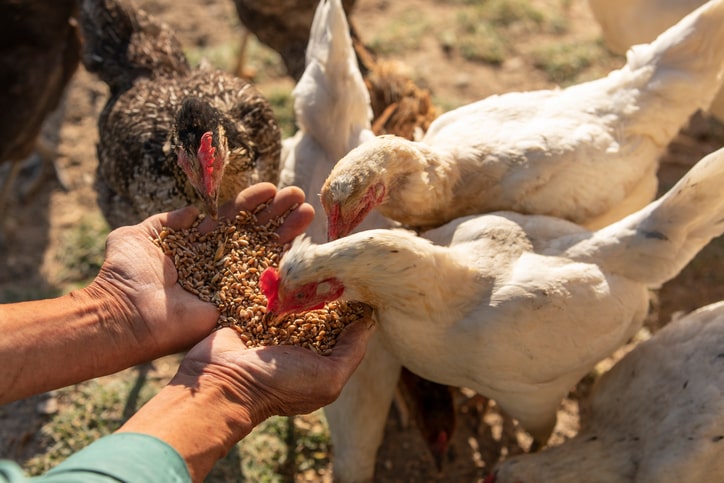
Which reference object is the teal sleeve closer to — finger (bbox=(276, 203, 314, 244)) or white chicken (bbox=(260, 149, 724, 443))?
white chicken (bbox=(260, 149, 724, 443))

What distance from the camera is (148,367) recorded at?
13.2 feet

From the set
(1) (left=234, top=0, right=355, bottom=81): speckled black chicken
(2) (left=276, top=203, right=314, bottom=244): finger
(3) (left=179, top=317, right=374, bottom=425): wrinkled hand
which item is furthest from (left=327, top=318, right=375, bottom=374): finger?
(1) (left=234, top=0, right=355, bottom=81): speckled black chicken

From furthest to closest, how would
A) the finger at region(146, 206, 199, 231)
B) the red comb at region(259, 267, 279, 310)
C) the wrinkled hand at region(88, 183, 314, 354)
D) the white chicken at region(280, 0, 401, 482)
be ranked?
the white chicken at region(280, 0, 401, 482)
the finger at region(146, 206, 199, 231)
the wrinkled hand at region(88, 183, 314, 354)
the red comb at region(259, 267, 279, 310)

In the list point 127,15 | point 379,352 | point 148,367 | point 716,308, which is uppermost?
point 127,15

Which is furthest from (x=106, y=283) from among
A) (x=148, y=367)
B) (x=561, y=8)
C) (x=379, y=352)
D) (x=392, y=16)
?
(x=561, y=8)

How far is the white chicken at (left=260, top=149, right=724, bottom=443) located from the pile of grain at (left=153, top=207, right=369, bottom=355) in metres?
0.21

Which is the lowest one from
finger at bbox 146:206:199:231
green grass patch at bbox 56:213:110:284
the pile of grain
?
green grass patch at bbox 56:213:110:284

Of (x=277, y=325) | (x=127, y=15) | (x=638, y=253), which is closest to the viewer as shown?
(x=277, y=325)

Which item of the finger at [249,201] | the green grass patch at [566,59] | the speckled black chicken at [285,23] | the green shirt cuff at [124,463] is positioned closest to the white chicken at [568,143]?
the finger at [249,201]

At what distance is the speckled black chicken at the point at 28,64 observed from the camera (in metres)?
4.11

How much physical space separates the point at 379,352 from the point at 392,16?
3.88 metres

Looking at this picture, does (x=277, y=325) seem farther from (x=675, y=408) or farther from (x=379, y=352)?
(x=675, y=408)

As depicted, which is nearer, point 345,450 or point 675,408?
point 675,408

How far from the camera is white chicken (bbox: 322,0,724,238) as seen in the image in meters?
3.07
